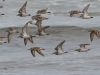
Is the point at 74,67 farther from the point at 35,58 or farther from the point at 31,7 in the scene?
the point at 31,7

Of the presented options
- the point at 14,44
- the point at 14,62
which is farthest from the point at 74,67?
the point at 14,44

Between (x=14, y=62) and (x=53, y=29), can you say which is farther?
(x=53, y=29)

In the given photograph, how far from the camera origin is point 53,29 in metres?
30.1

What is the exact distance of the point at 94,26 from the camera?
30.7m

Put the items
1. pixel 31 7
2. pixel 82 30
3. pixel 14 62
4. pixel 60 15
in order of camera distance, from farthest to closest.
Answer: pixel 31 7 → pixel 60 15 → pixel 82 30 → pixel 14 62

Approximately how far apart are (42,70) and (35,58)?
241cm

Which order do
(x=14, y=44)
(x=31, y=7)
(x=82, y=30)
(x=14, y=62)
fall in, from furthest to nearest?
(x=31, y=7) < (x=82, y=30) < (x=14, y=44) < (x=14, y=62)

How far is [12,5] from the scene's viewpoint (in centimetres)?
3894

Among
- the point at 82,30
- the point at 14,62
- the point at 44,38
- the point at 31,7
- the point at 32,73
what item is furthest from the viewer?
the point at 31,7

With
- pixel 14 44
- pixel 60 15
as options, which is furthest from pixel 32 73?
pixel 60 15

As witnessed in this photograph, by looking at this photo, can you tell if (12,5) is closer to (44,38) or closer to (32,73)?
(44,38)

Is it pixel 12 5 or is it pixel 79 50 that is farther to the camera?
pixel 12 5

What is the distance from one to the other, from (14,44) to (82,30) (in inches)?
244

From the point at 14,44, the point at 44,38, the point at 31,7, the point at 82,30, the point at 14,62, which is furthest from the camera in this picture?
the point at 31,7
